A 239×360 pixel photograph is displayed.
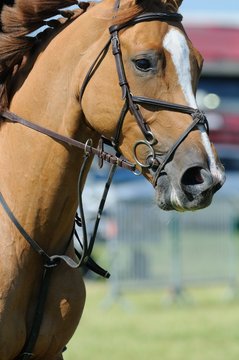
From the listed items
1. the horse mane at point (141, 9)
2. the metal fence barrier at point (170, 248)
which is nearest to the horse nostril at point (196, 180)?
the horse mane at point (141, 9)

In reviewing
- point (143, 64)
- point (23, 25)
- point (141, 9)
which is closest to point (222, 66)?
point (23, 25)

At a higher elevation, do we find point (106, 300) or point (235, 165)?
point (106, 300)

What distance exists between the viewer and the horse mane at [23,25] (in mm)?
5000

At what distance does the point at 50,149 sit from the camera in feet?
16.0

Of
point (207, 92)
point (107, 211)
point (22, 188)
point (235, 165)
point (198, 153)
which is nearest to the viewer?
point (198, 153)

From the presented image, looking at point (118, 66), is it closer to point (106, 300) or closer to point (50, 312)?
point (50, 312)

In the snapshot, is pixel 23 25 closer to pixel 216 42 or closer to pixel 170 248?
pixel 170 248

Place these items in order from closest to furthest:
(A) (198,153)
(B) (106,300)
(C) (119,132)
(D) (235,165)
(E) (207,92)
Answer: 1. (A) (198,153)
2. (C) (119,132)
3. (B) (106,300)
4. (D) (235,165)
5. (E) (207,92)

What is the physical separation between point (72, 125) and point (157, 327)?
6.98m

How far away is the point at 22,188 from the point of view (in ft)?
16.2

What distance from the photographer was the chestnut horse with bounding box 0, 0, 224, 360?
4434mm

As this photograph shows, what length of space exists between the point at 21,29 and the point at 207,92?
70.5 feet

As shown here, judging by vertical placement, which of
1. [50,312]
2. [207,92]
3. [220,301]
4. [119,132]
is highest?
[119,132]

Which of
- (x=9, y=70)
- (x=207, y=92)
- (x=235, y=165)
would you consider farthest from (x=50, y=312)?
(x=207, y=92)
